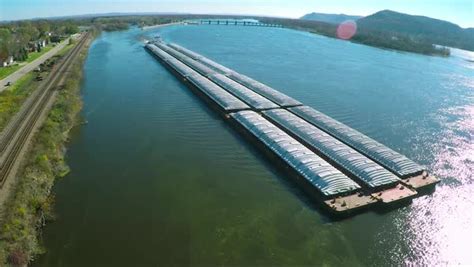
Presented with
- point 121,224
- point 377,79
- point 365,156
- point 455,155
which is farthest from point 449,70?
point 121,224

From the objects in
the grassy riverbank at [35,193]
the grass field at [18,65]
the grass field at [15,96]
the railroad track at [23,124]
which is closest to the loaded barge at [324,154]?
the grassy riverbank at [35,193]

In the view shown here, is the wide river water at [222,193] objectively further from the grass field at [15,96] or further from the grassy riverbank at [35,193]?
the grass field at [15,96]

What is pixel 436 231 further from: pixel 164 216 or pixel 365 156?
pixel 164 216

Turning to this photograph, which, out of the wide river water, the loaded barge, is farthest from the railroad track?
the loaded barge

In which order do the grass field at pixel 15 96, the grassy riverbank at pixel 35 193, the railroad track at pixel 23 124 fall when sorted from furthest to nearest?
the grass field at pixel 15 96 → the railroad track at pixel 23 124 → the grassy riverbank at pixel 35 193

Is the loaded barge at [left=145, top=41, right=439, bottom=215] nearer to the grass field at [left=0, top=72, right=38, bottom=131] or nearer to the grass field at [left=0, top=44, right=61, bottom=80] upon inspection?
the grass field at [left=0, top=72, right=38, bottom=131]

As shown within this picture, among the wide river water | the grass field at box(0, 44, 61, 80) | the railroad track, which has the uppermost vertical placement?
the grass field at box(0, 44, 61, 80)
